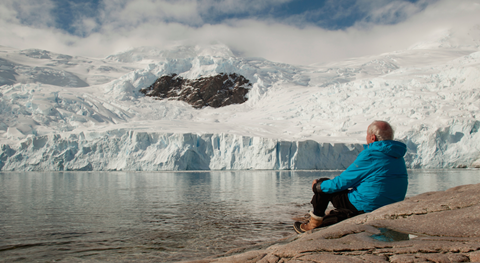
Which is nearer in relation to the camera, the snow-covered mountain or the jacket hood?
the jacket hood

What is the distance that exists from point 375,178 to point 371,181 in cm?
4

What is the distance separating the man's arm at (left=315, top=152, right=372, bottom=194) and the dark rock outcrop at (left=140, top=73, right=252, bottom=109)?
125ft

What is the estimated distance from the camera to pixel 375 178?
213cm

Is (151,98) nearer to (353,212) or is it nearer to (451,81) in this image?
(451,81)

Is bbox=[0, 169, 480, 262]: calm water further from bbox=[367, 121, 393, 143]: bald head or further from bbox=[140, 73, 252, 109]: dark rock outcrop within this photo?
bbox=[140, 73, 252, 109]: dark rock outcrop

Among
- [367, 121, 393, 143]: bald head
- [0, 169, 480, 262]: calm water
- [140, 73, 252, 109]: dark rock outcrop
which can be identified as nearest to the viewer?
[367, 121, 393, 143]: bald head

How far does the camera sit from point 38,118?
2481 centimetres

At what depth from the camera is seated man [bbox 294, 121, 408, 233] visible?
208 cm

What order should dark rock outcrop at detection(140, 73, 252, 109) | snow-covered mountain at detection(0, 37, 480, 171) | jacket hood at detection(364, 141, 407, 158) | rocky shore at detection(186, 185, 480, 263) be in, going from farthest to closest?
dark rock outcrop at detection(140, 73, 252, 109)
snow-covered mountain at detection(0, 37, 480, 171)
jacket hood at detection(364, 141, 407, 158)
rocky shore at detection(186, 185, 480, 263)

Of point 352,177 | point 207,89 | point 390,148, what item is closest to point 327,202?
point 352,177

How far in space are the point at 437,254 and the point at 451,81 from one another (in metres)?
24.5

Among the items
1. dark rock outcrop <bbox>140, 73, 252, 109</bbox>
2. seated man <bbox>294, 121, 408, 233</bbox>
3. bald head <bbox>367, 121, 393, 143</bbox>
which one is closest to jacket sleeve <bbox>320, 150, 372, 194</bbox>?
seated man <bbox>294, 121, 408, 233</bbox>

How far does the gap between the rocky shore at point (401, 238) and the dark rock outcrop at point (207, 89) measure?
3833 cm

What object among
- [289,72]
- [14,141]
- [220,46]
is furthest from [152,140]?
[220,46]
